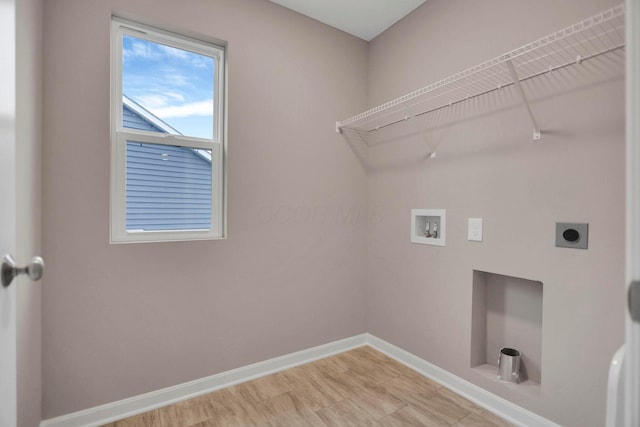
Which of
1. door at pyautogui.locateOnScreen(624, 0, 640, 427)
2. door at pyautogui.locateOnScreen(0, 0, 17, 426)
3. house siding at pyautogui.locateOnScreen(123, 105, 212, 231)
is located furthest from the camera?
house siding at pyautogui.locateOnScreen(123, 105, 212, 231)

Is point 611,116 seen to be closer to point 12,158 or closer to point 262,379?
point 12,158

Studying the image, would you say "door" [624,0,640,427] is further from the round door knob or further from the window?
the window

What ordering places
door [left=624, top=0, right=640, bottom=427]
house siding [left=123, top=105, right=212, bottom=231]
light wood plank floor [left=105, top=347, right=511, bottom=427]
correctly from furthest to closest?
house siding [left=123, top=105, right=212, bottom=231], light wood plank floor [left=105, top=347, right=511, bottom=427], door [left=624, top=0, right=640, bottom=427]

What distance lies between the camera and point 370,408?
177 centimetres

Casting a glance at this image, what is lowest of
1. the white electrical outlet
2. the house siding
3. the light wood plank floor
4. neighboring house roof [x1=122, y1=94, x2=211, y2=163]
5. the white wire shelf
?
the light wood plank floor

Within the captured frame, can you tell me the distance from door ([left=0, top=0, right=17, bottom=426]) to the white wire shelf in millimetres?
1634

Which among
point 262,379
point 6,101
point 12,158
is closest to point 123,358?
point 262,379

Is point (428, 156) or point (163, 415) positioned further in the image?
point (428, 156)

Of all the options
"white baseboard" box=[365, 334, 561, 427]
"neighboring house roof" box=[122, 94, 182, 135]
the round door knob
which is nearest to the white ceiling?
"neighboring house roof" box=[122, 94, 182, 135]

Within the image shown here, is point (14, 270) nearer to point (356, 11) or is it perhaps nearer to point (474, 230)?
point (474, 230)

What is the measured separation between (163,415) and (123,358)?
384 millimetres

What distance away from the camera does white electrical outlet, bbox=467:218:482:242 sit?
179 centimetres

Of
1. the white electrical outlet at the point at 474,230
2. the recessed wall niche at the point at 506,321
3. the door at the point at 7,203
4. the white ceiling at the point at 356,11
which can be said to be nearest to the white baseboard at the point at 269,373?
the recessed wall niche at the point at 506,321

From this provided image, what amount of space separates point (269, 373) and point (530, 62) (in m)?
2.41
